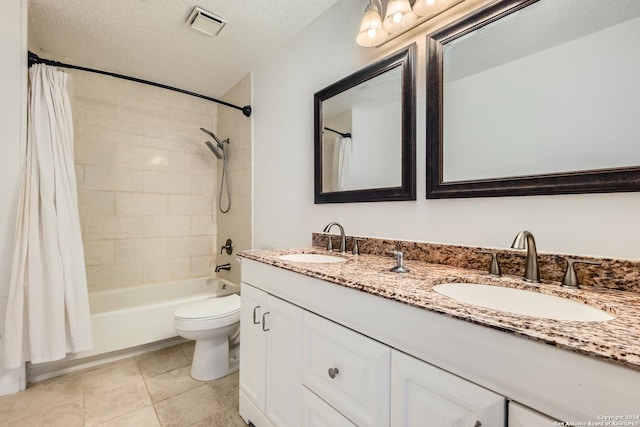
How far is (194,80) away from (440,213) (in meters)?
2.53

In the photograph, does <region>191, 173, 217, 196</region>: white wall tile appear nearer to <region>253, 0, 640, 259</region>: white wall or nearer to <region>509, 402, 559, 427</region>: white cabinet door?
<region>253, 0, 640, 259</region>: white wall

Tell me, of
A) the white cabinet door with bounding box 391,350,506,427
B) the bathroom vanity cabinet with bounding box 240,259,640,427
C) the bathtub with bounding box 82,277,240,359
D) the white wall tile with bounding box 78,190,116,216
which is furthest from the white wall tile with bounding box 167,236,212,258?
the white cabinet door with bounding box 391,350,506,427

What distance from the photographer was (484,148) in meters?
1.06

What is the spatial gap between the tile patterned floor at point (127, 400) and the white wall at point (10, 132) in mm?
263

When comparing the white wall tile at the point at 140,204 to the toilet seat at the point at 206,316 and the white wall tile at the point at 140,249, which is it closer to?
the white wall tile at the point at 140,249

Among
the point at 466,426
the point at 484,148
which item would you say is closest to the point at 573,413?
the point at 466,426

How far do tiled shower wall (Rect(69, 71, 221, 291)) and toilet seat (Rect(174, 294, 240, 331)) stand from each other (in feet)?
3.42

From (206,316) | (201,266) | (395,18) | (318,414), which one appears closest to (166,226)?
(201,266)

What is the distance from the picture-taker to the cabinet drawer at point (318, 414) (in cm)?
90

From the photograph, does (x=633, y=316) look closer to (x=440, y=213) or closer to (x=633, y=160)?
(x=633, y=160)

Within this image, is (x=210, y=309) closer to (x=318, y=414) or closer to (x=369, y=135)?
(x=318, y=414)

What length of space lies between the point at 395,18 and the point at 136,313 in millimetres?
2500

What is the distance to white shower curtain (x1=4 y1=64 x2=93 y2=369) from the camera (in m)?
1.62

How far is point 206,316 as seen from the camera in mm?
1771
